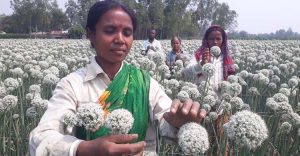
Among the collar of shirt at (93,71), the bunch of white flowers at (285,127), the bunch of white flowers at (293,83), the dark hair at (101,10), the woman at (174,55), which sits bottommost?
the bunch of white flowers at (285,127)

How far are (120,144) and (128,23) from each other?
0.80 m

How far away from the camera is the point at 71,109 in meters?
1.89

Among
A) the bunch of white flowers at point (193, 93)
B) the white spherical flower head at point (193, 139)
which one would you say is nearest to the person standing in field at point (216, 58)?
the bunch of white flowers at point (193, 93)

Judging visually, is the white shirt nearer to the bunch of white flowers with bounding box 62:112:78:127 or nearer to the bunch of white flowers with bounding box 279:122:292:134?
the bunch of white flowers with bounding box 62:112:78:127

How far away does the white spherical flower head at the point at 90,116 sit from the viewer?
1555 mm

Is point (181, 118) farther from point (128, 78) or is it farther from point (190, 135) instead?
point (128, 78)

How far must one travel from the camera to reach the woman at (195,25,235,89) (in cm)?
531

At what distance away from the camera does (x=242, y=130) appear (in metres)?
1.71

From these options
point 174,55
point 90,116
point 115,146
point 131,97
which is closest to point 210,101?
point 131,97

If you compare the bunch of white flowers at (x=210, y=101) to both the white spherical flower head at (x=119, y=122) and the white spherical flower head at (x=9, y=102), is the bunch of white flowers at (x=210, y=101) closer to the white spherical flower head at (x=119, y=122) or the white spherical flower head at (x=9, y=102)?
the white spherical flower head at (x=9, y=102)

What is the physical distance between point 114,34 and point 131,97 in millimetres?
320

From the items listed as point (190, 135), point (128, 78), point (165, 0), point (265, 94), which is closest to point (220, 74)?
point (265, 94)

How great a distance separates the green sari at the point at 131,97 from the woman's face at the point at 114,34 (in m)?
0.12

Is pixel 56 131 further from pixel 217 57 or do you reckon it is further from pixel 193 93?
pixel 217 57
